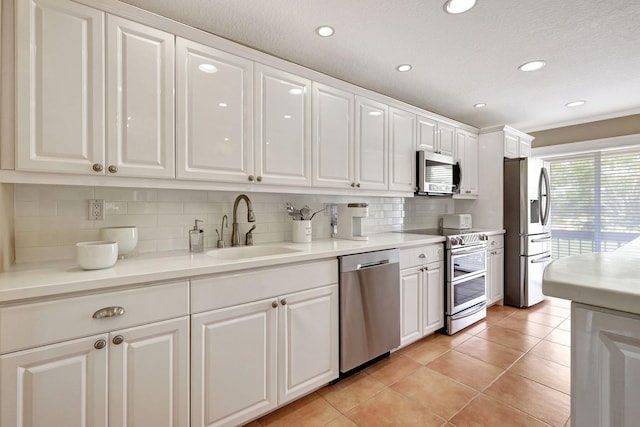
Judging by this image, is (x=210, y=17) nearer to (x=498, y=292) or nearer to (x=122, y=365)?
(x=122, y=365)

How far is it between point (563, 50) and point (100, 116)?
3.07m

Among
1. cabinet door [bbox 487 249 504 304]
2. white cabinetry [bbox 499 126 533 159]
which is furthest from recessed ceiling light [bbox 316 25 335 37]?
cabinet door [bbox 487 249 504 304]

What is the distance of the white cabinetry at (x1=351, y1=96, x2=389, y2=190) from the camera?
2615mm

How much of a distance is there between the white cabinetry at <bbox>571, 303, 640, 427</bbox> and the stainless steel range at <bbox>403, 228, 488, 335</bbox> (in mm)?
2055

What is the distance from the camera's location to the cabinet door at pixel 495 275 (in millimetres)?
3568

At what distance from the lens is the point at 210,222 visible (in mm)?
2166

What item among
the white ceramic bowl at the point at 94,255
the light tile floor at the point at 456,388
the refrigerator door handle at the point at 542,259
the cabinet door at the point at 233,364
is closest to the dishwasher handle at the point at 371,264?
the cabinet door at the point at 233,364

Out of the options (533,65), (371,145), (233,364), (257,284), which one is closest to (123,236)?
(257,284)

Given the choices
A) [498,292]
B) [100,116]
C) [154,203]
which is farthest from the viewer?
[498,292]

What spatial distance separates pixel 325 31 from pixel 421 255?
191cm

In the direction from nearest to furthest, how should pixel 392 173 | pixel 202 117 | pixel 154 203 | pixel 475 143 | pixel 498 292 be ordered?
pixel 202 117, pixel 154 203, pixel 392 173, pixel 498 292, pixel 475 143

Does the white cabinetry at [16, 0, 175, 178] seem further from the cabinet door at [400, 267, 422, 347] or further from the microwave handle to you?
the microwave handle

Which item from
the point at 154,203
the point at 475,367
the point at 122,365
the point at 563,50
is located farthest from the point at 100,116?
the point at 563,50

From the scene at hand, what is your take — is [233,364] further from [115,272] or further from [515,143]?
[515,143]
